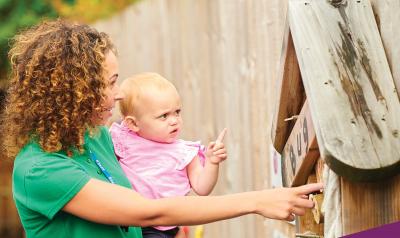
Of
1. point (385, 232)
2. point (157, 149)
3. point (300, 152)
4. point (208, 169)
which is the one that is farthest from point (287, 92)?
point (385, 232)

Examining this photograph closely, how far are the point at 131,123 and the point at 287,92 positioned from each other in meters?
0.84

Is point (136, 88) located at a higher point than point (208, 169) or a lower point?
higher

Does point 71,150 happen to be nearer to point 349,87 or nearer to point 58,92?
point 58,92

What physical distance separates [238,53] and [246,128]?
420mm

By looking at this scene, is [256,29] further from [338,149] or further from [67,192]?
[338,149]

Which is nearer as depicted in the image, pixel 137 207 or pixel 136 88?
pixel 137 207

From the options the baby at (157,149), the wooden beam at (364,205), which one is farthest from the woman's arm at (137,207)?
the baby at (157,149)

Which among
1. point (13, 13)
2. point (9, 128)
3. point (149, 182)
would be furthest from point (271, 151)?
point (13, 13)

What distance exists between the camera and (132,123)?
341cm

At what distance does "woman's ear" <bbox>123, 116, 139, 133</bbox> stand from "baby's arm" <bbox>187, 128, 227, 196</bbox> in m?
0.23

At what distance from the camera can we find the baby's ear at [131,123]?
3.39m

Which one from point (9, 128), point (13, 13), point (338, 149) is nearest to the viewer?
point (338, 149)

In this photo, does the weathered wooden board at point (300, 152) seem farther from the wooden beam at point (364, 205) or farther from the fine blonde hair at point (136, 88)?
the fine blonde hair at point (136, 88)

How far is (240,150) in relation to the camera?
497 cm
